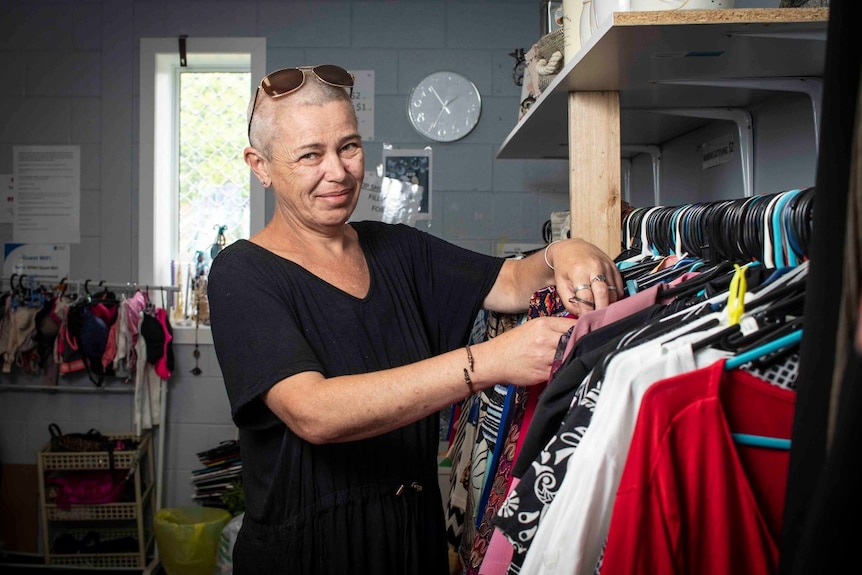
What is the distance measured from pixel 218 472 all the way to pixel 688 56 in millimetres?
3418

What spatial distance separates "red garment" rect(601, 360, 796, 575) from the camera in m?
0.70

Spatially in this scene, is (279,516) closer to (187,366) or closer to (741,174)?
(741,174)

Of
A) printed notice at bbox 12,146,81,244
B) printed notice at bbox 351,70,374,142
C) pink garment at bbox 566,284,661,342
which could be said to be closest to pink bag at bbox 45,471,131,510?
printed notice at bbox 12,146,81,244

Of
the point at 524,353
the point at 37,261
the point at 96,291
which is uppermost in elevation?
the point at 37,261

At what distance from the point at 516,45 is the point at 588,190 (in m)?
2.82

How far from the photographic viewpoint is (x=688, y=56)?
1255 millimetres

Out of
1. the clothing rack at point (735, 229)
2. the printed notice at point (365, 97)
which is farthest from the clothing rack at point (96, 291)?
the clothing rack at point (735, 229)

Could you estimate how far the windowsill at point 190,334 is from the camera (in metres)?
4.09

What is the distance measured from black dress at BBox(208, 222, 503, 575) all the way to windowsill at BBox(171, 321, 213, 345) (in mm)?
2726

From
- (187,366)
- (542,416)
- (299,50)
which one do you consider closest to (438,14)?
(299,50)

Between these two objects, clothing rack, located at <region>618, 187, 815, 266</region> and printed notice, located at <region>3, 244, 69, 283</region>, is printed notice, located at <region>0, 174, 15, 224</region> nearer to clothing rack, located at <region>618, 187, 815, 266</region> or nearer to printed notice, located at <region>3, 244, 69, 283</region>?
printed notice, located at <region>3, 244, 69, 283</region>

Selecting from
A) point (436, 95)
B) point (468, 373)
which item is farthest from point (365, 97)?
point (468, 373)

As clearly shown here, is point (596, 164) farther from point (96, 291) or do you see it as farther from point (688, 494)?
point (96, 291)

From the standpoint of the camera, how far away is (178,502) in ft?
13.6
